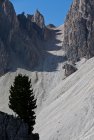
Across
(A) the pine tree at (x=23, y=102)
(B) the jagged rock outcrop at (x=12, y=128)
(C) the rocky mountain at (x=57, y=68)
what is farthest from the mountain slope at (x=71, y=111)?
(B) the jagged rock outcrop at (x=12, y=128)

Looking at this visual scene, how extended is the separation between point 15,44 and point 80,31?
27431 millimetres

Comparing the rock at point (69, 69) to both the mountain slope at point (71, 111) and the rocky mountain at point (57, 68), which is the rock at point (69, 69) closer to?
the rocky mountain at point (57, 68)

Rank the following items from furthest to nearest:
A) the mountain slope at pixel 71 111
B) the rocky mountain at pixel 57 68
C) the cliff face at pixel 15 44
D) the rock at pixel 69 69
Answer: the cliff face at pixel 15 44 < the rock at pixel 69 69 < the rocky mountain at pixel 57 68 < the mountain slope at pixel 71 111

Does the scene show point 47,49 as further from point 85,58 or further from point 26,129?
point 26,129

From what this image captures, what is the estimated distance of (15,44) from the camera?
18025 centimetres

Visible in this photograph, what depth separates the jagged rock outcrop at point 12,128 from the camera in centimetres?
4497

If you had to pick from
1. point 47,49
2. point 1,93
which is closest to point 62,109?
point 1,93

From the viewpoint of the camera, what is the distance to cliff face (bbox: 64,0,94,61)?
551 ft

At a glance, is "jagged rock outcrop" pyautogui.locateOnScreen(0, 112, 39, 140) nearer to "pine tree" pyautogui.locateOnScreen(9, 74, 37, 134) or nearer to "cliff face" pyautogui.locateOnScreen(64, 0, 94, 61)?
"pine tree" pyautogui.locateOnScreen(9, 74, 37, 134)

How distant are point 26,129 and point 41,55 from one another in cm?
13585

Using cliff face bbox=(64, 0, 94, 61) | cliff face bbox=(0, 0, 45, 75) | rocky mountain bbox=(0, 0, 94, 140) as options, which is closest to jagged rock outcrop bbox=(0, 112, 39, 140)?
rocky mountain bbox=(0, 0, 94, 140)

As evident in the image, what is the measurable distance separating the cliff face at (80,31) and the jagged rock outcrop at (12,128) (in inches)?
4569

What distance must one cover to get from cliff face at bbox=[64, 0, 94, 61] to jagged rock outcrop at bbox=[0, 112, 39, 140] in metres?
116

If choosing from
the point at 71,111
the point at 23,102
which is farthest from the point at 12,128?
the point at 71,111
